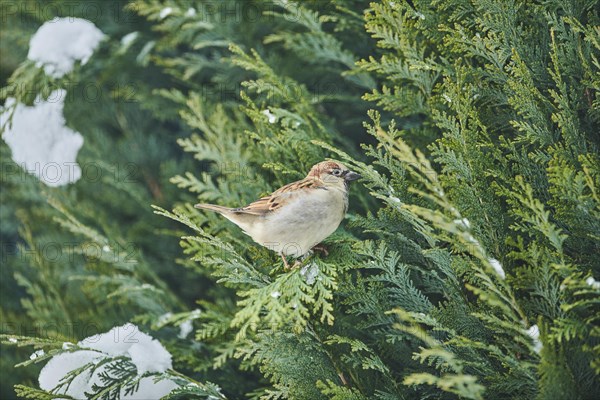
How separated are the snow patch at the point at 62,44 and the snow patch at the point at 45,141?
7.2 inches

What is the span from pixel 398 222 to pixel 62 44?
102 inches

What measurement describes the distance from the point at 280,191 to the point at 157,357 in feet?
3.37

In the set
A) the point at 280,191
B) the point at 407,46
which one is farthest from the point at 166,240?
the point at 407,46

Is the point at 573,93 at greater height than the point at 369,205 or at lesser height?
greater

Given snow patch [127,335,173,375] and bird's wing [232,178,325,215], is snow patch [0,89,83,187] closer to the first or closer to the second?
snow patch [127,335,173,375]

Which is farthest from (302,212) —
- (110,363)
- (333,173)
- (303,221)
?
(110,363)

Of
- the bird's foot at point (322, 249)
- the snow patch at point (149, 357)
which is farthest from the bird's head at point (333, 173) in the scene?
the snow patch at point (149, 357)

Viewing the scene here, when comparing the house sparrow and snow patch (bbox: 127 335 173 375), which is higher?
the house sparrow

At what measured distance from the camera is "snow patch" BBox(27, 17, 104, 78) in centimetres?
374

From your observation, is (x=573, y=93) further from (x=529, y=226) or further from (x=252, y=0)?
(x=252, y=0)

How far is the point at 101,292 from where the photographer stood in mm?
3775

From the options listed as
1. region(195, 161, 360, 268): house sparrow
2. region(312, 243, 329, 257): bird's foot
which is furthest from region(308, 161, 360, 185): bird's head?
region(312, 243, 329, 257): bird's foot

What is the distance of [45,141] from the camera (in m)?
3.88

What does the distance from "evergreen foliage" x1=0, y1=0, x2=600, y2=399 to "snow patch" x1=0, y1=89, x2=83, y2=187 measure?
128 mm
